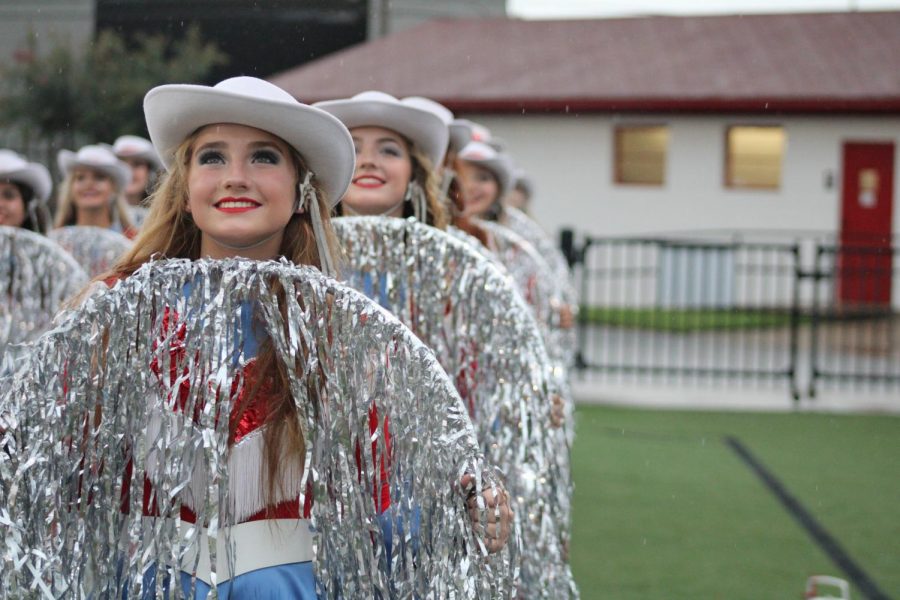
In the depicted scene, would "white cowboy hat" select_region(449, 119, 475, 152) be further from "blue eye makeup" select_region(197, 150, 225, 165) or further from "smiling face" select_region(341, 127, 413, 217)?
"blue eye makeup" select_region(197, 150, 225, 165)

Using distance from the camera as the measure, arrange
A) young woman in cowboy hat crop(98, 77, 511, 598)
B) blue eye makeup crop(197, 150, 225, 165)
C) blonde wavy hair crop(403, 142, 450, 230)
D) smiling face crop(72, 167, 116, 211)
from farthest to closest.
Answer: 1. smiling face crop(72, 167, 116, 211)
2. blonde wavy hair crop(403, 142, 450, 230)
3. blue eye makeup crop(197, 150, 225, 165)
4. young woman in cowboy hat crop(98, 77, 511, 598)

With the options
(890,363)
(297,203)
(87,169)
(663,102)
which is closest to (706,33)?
(663,102)

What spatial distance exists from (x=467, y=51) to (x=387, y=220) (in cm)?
1674

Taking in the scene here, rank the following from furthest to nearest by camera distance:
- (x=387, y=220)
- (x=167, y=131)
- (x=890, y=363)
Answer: (x=890, y=363) → (x=387, y=220) → (x=167, y=131)

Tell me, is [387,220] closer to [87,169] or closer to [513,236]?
[513,236]

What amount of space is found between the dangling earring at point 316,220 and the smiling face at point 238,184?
0.07 m

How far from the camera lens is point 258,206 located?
2369 mm

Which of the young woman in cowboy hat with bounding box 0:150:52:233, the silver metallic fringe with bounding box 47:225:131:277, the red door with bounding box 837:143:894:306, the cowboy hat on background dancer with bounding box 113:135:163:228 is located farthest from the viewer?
the red door with bounding box 837:143:894:306

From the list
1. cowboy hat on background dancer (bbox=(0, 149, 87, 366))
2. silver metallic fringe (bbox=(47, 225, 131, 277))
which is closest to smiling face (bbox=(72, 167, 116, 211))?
silver metallic fringe (bbox=(47, 225, 131, 277))

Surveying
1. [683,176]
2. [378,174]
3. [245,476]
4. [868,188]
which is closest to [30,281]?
[378,174]

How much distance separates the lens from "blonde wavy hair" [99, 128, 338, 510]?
2.29m

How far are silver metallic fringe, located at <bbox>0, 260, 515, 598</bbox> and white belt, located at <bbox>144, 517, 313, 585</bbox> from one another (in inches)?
0.5

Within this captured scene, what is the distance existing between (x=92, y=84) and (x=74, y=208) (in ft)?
38.0

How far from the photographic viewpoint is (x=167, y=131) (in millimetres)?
2400
